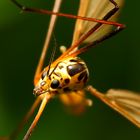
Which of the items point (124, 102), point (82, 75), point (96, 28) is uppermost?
point (96, 28)

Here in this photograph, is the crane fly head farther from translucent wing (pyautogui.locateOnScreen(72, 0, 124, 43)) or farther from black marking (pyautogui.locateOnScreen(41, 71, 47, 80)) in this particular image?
translucent wing (pyautogui.locateOnScreen(72, 0, 124, 43))

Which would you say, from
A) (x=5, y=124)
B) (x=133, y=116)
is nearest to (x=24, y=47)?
(x=5, y=124)

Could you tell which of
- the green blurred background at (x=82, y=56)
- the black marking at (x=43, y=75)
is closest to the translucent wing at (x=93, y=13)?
the black marking at (x=43, y=75)

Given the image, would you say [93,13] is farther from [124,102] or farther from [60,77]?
[124,102]

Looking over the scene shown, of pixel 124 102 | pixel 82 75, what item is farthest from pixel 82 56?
pixel 82 75

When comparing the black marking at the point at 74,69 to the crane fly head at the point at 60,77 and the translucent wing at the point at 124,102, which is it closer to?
the crane fly head at the point at 60,77

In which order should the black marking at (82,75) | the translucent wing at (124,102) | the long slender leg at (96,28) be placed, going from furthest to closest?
the translucent wing at (124,102) < the black marking at (82,75) < the long slender leg at (96,28)

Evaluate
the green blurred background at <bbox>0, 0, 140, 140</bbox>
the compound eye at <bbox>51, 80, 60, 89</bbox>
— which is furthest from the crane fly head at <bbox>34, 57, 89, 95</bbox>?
the green blurred background at <bbox>0, 0, 140, 140</bbox>
